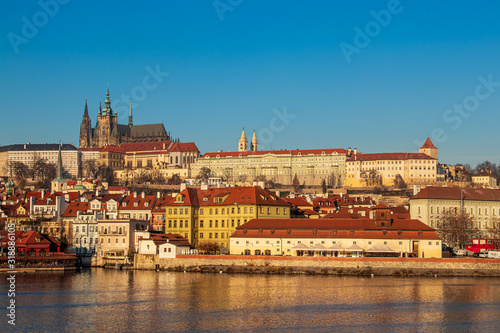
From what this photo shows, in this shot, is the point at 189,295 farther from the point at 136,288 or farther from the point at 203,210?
the point at 203,210

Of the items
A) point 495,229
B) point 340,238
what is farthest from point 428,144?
point 340,238

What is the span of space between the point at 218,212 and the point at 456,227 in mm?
22874

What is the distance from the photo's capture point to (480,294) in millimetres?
42844

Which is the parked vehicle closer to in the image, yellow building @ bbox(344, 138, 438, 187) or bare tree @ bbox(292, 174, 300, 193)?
yellow building @ bbox(344, 138, 438, 187)

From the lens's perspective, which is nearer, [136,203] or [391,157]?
[136,203]

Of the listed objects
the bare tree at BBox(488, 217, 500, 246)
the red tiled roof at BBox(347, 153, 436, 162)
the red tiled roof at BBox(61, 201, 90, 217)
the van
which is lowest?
the van

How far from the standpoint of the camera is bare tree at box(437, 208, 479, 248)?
69375mm

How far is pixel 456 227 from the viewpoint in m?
69.6

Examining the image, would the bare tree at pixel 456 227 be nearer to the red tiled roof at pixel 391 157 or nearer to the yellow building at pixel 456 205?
the yellow building at pixel 456 205

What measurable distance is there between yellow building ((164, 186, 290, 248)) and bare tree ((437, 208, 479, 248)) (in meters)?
16.1

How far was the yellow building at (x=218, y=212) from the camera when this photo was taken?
64.9 m

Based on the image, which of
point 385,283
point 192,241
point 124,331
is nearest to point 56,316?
point 124,331

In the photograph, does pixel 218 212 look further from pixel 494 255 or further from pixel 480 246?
pixel 494 255

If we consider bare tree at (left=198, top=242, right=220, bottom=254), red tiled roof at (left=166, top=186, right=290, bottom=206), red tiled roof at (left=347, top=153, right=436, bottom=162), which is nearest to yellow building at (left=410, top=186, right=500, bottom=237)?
red tiled roof at (left=166, top=186, right=290, bottom=206)
